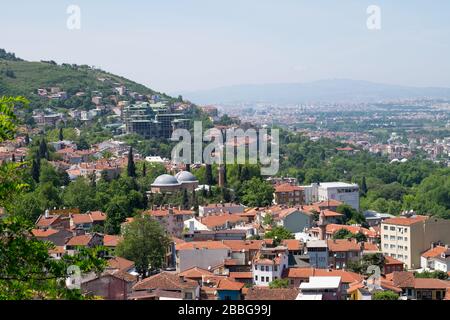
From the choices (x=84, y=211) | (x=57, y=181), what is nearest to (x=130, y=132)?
(x=57, y=181)

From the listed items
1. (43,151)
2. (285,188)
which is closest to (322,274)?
(285,188)

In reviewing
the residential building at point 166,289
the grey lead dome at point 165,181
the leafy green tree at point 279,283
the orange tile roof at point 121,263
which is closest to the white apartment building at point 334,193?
the grey lead dome at point 165,181

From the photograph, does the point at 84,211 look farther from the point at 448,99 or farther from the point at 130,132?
the point at 448,99

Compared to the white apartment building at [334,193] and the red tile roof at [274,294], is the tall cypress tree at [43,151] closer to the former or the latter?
the white apartment building at [334,193]

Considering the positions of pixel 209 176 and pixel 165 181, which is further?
pixel 209 176

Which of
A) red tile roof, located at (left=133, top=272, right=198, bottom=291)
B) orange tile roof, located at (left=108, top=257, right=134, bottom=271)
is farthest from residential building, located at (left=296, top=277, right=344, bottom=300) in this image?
orange tile roof, located at (left=108, top=257, right=134, bottom=271)

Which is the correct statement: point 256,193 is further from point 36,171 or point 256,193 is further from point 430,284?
point 430,284
